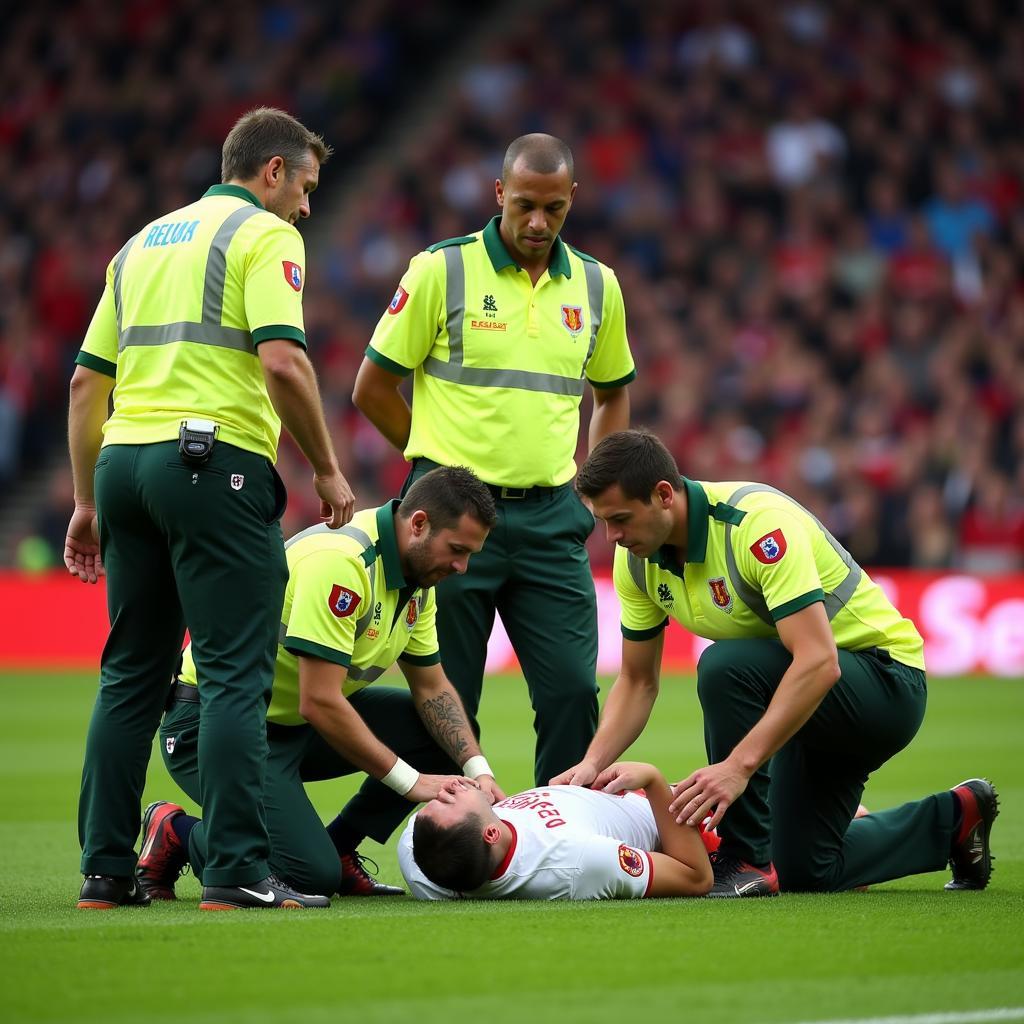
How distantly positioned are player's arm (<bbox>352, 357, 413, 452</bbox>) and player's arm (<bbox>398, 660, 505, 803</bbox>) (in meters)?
0.96

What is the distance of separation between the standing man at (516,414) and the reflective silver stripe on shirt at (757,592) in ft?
2.75

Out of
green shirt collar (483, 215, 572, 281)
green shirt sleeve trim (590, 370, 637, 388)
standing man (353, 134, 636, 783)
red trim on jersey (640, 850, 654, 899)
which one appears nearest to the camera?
red trim on jersey (640, 850, 654, 899)

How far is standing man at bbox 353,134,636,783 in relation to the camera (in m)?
6.70

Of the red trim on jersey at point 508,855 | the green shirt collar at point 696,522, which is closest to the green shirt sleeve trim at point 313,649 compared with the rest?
the red trim on jersey at point 508,855

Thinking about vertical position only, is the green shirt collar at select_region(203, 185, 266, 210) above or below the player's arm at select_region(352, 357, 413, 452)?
above

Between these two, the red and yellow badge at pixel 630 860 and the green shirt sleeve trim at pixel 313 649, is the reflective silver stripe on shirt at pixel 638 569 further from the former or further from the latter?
the green shirt sleeve trim at pixel 313 649

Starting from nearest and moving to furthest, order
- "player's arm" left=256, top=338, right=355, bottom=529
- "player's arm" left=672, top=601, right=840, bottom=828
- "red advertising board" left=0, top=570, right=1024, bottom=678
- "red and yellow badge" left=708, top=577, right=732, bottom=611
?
"player's arm" left=256, top=338, right=355, bottom=529 < "player's arm" left=672, top=601, right=840, bottom=828 < "red and yellow badge" left=708, top=577, right=732, bottom=611 < "red advertising board" left=0, top=570, right=1024, bottom=678

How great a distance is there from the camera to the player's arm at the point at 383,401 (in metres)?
6.92

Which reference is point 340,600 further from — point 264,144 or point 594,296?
point 594,296

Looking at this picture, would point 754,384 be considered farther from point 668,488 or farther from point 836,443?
point 668,488

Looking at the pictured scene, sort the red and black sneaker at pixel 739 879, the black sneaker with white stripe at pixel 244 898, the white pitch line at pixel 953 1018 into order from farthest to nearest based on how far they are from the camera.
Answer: the red and black sneaker at pixel 739 879, the black sneaker with white stripe at pixel 244 898, the white pitch line at pixel 953 1018

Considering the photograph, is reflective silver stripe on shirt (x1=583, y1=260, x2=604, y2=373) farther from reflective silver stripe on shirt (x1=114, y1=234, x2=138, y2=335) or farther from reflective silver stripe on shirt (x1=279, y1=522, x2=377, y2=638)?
reflective silver stripe on shirt (x1=114, y1=234, x2=138, y2=335)

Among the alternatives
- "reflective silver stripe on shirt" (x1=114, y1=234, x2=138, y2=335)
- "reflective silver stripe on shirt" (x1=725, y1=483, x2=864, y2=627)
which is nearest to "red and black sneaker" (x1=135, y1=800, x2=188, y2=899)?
"reflective silver stripe on shirt" (x1=114, y1=234, x2=138, y2=335)

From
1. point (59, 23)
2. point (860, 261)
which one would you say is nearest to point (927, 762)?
point (860, 261)
